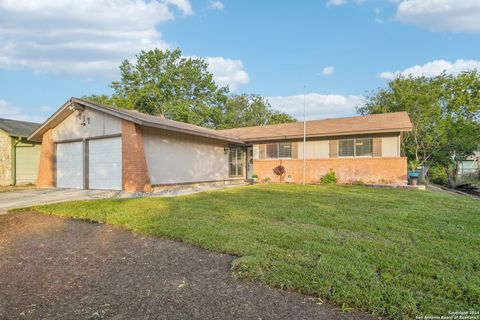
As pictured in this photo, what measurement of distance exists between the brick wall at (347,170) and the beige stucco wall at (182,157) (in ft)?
8.81

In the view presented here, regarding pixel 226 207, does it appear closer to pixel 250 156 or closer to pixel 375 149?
pixel 375 149

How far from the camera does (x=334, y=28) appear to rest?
14602 mm

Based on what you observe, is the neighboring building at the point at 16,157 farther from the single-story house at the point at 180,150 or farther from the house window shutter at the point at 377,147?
the house window shutter at the point at 377,147

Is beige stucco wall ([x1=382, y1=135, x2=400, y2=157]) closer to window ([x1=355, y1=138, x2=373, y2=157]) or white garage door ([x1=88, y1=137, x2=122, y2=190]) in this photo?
window ([x1=355, y1=138, x2=373, y2=157])

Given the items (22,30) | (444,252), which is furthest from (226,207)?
(22,30)

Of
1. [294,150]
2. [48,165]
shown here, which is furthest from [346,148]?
[48,165]

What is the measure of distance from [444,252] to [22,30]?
18980mm

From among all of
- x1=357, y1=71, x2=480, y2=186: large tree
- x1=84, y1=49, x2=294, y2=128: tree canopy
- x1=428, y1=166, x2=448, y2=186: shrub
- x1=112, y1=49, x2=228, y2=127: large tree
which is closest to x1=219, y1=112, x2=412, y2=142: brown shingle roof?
x1=357, y1=71, x2=480, y2=186: large tree

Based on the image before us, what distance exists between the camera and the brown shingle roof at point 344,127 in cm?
1309

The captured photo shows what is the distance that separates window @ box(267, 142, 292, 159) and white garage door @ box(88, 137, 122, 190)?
8317 mm

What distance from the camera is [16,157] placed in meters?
16.1

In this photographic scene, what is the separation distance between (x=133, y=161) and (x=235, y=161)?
801cm

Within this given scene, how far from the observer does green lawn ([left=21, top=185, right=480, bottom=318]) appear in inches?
104

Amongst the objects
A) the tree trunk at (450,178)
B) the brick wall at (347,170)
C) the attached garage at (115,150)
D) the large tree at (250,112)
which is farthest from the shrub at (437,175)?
the attached garage at (115,150)
